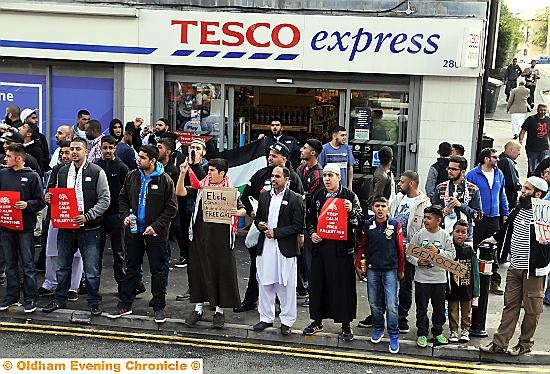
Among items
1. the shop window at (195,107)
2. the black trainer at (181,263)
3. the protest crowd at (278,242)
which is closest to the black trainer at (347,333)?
the protest crowd at (278,242)

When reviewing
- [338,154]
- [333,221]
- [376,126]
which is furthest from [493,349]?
[376,126]

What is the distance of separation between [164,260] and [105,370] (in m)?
1.73

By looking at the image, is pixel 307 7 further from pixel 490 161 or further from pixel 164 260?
pixel 164 260

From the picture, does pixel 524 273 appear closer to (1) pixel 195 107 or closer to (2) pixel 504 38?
(1) pixel 195 107

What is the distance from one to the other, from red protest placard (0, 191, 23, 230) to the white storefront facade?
17.2 feet

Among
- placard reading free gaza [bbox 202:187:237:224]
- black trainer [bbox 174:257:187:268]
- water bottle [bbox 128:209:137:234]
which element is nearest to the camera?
placard reading free gaza [bbox 202:187:237:224]

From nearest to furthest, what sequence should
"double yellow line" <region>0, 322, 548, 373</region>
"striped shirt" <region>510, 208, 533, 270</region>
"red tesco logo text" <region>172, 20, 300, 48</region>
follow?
"double yellow line" <region>0, 322, 548, 373</region>, "striped shirt" <region>510, 208, 533, 270</region>, "red tesco logo text" <region>172, 20, 300, 48</region>

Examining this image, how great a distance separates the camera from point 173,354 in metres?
8.57

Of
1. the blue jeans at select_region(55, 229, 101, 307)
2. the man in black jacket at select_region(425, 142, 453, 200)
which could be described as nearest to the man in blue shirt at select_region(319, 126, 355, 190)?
the man in black jacket at select_region(425, 142, 453, 200)

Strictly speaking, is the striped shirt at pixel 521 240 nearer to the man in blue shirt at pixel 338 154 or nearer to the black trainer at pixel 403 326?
the black trainer at pixel 403 326

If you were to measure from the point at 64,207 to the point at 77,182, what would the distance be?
34 centimetres

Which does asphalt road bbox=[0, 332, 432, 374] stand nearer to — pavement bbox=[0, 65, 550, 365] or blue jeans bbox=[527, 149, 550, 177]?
pavement bbox=[0, 65, 550, 365]

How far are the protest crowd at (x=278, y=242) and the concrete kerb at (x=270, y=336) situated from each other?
90 mm

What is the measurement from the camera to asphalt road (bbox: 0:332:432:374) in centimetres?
832
